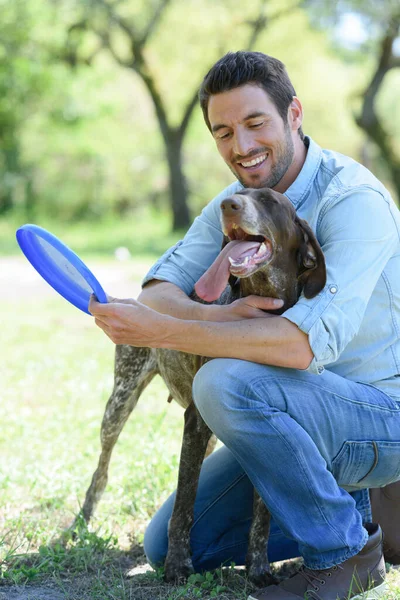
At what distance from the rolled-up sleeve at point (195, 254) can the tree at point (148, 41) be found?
1816cm

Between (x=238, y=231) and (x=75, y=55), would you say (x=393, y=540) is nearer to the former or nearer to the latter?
(x=238, y=231)

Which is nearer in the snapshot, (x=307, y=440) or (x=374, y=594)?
(x=307, y=440)

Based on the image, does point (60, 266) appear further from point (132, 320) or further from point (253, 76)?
point (253, 76)

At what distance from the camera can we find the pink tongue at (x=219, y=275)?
305cm

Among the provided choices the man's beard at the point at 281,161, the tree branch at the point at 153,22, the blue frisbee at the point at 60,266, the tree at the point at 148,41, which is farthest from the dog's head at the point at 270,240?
the tree branch at the point at 153,22

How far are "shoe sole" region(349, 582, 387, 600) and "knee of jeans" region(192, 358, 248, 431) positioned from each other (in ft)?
2.71

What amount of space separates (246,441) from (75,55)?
78.5ft

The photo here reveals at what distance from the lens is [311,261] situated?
3107mm

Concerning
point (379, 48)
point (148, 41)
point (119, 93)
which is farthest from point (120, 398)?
point (119, 93)

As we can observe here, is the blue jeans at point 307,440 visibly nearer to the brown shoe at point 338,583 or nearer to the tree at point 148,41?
the brown shoe at point 338,583

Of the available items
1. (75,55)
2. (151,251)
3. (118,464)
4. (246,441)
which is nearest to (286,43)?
(75,55)

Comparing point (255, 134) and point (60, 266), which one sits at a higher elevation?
point (255, 134)

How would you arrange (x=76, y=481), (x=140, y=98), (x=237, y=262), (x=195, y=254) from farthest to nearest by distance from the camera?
(x=140, y=98) < (x=76, y=481) < (x=195, y=254) < (x=237, y=262)

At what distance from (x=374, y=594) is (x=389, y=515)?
51 cm
